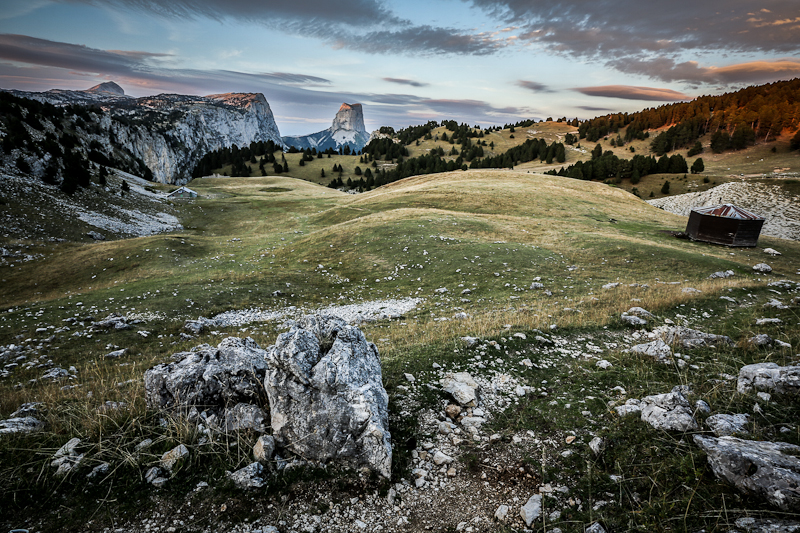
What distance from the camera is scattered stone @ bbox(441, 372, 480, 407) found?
7391mm

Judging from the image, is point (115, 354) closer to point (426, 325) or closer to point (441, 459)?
point (426, 325)

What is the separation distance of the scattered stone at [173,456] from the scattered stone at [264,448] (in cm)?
120

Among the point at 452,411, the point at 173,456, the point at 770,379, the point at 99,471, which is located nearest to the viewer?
the point at 99,471

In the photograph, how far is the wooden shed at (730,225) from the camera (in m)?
28.6

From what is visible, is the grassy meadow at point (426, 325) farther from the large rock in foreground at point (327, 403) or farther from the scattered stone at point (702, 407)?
the large rock in foreground at point (327, 403)

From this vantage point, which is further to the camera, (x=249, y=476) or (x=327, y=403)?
(x=327, y=403)

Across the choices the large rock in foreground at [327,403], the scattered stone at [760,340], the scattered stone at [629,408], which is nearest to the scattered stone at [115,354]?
the large rock in foreground at [327,403]

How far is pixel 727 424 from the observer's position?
17.3 ft

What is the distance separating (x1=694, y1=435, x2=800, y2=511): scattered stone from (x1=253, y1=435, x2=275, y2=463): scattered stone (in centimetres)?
671

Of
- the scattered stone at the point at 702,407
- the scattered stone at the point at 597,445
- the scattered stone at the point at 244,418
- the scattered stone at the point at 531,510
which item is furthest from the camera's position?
the scattered stone at the point at 244,418

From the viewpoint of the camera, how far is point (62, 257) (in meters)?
28.0

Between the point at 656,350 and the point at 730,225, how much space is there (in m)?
30.9

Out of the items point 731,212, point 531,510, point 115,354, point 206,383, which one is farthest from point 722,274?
point 115,354

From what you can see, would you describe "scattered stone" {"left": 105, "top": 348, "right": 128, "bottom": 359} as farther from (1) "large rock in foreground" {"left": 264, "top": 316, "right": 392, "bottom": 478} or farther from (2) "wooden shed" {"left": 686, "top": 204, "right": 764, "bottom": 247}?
(2) "wooden shed" {"left": 686, "top": 204, "right": 764, "bottom": 247}
